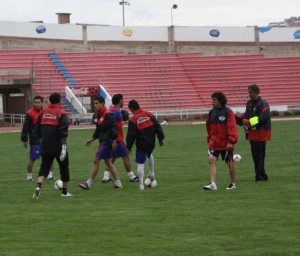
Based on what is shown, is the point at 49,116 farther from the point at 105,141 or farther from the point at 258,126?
the point at 258,126

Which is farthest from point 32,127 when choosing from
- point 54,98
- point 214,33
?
point 214,33

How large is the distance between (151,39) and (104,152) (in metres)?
55.2

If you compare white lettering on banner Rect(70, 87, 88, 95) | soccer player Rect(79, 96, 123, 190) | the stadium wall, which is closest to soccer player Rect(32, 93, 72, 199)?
soccer player Rect(79, 96, 123, 190)

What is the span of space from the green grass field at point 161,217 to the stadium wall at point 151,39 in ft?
154

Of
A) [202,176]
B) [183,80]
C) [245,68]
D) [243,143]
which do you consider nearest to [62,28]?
[183,80]

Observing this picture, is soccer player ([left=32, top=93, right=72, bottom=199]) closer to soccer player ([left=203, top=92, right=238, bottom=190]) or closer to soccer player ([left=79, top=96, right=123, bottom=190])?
soccer player ([left=79, top=96, right=123, bottom=190])

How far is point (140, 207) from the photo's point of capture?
13320 millimetres

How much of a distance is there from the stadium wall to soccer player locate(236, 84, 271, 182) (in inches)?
1957

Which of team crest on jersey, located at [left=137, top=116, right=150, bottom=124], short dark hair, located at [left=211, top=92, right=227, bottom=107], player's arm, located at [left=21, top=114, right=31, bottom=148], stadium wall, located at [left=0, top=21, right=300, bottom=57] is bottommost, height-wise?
player's arm, located at [left=21, top=114, right=31, bottom=148]

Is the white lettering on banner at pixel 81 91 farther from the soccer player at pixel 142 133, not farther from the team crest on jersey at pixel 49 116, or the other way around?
the team crest on jersey at pixel 49 116

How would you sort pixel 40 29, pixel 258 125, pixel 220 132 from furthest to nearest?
pixel 40 29 < pixel 258 125 < pixel 220 132

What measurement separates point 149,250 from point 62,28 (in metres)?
59.3

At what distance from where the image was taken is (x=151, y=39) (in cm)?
7106

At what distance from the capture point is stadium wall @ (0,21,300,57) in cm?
6625
